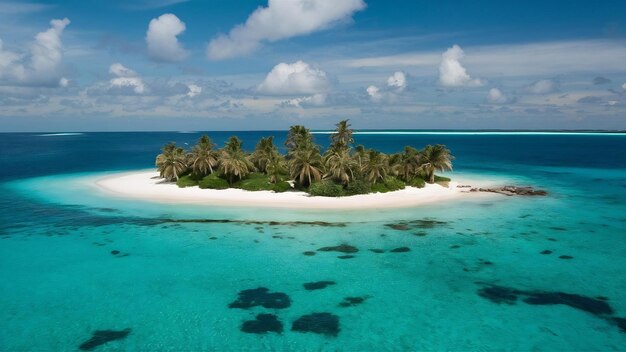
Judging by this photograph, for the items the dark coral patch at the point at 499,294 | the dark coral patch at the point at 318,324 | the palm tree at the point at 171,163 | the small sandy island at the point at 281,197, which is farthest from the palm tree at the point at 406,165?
the dark coral patch at the point at 318,324

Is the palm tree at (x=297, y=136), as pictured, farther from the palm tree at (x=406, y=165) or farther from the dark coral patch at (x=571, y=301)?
the dark coral patch at (x=571, y=301)

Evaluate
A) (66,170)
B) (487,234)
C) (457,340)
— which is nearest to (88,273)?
(457,340)

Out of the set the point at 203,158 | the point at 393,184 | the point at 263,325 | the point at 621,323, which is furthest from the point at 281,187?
the point at 621,323

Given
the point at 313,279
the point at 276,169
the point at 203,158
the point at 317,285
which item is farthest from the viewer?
the point at 203,158

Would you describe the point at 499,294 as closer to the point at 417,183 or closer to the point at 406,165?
the point at 417,183

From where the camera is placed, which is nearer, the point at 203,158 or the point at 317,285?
the point at 317,285

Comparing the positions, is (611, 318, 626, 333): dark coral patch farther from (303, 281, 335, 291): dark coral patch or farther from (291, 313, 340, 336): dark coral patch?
(303, 281, 335, 291): dark coral patch
